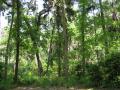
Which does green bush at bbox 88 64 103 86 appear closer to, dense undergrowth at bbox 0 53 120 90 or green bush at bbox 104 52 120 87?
dense undergrowth at bbox 0 53 120 90

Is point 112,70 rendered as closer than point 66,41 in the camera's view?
Yes

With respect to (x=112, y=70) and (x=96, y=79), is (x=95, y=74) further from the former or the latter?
(x=112, y=70)

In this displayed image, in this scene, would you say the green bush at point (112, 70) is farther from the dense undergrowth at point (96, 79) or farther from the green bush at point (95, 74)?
the green bush at point (95, 74)

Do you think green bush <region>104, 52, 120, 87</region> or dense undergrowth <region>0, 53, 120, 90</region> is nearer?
green bush <region>104, 52, 120, 87</region>

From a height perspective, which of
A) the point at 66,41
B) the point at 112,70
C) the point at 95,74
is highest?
the point at 66,41

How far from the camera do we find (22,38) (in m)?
20.7

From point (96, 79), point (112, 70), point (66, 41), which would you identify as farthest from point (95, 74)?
point (66, 41)

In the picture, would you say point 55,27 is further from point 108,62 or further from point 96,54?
point 108,62

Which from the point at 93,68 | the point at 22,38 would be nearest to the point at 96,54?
the point at 22,38

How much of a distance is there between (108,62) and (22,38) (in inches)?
295

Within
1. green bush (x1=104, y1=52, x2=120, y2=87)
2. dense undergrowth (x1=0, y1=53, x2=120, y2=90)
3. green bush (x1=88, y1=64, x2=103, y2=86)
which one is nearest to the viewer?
green bush (x1=104, y1=52, x2=120, y2=87)

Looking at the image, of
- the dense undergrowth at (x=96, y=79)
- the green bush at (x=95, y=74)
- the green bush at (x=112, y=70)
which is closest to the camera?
the green bush at (x=112, y=70)

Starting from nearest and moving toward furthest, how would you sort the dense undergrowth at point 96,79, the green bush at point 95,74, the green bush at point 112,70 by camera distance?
the green bush at point 112,70 → the dense undergrowth at point 96,79 → the green bush at point 95,74

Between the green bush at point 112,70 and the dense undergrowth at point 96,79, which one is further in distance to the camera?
the dense undergrowth at point 96,79
